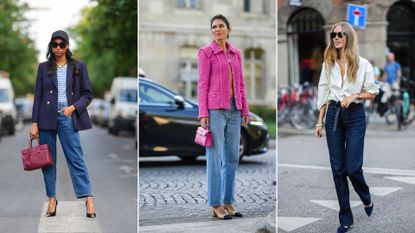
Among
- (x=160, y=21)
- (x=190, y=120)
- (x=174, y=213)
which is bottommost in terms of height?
(x=174, y=213)

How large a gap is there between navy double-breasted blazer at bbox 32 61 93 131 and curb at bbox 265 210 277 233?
1.64 metres

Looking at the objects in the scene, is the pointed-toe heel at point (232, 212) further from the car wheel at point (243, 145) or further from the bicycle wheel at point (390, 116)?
the car wheel at point (243, 145)

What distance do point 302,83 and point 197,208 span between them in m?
5.67

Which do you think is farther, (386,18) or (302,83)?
(302,83)

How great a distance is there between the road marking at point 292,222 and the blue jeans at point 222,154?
47cm

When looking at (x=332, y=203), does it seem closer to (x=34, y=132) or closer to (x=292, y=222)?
(x=292, y=222)

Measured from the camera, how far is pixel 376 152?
26.6ft

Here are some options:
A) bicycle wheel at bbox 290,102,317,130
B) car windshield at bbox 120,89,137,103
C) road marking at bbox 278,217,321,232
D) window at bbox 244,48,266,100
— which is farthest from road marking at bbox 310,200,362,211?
car windshield at bbox 120,89,137,103

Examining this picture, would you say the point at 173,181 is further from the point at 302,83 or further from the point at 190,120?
the point at 302,83

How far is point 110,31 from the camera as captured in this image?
19719 mm

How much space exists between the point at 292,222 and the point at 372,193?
0.74m

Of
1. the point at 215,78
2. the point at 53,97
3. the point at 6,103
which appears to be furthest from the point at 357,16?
the point at 6,103

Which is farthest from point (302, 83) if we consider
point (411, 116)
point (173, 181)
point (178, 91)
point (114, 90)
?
point (114, 90)

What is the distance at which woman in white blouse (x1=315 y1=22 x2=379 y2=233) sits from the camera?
5156mm
